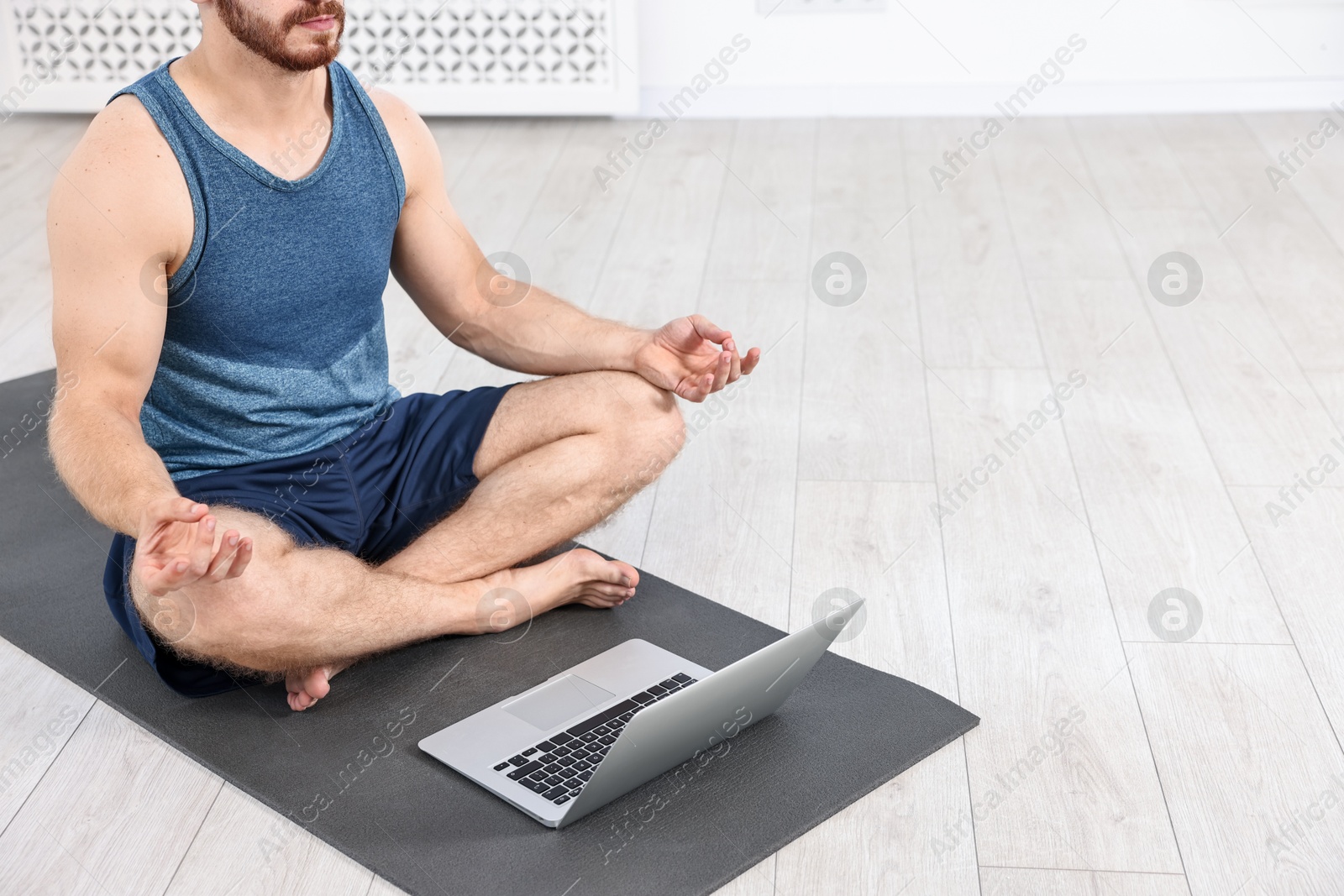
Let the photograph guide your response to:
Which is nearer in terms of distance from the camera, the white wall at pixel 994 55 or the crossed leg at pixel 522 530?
the crossed leg at pixel 522 530

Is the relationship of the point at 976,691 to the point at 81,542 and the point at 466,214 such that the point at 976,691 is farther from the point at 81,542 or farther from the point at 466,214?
the point at 466,214

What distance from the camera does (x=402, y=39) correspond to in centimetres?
399

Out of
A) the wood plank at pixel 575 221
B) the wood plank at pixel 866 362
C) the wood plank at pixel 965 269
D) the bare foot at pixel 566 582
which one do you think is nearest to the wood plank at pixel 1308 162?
the wood plank at pixel 965 269

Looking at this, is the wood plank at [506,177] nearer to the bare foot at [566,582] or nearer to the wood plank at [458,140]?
the wood plank at [458,140]

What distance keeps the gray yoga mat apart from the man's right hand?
0.30 meters

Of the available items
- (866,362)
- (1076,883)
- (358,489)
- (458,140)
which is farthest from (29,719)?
(458,140)

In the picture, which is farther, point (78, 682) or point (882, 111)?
point (882, 111)

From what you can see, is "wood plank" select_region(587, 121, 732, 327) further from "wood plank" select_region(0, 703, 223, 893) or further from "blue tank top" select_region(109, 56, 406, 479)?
"wood plank" select_region(0, 703, 223, 893)

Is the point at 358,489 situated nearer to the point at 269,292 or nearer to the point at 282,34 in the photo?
the point at 269,292

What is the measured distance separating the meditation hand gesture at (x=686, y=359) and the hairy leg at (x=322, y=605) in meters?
0.24

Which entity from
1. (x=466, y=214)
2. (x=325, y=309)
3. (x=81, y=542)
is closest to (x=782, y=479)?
(x=325, y=309)

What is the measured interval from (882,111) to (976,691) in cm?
286

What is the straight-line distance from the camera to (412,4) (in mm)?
3945

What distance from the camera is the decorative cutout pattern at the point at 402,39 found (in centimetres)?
Result: 392
